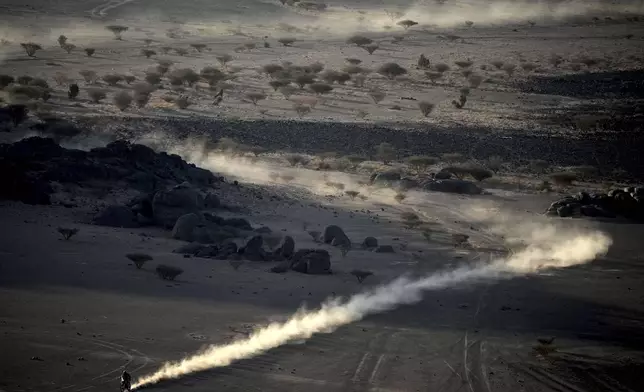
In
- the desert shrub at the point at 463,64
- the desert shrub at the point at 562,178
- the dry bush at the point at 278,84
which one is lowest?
the desert shrub at the point at 562,178

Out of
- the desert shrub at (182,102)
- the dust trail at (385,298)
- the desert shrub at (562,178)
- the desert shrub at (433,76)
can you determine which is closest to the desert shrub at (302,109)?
the desert shrub at (182,102)

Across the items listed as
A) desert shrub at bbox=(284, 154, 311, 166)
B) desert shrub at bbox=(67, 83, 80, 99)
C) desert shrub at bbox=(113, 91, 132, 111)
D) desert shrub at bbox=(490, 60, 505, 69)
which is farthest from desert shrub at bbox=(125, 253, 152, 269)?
desert shrub at bbox=(490, 60, 505, 69)

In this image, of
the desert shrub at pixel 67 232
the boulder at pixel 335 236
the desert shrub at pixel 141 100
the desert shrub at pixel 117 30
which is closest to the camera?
the desert shrub at pixel 67 232

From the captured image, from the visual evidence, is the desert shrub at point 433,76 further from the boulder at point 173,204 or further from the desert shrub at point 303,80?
the boulder at point 173,204

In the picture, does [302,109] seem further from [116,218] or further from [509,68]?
[116,218]

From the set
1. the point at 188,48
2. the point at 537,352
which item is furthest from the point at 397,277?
the point at 188,48

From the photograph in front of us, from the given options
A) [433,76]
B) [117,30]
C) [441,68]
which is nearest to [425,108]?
[433,76]

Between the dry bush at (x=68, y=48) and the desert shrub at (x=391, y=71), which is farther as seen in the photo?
the dry bush at (x=68, y=48)

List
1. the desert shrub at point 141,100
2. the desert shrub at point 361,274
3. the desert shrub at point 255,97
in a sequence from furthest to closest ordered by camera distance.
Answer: the desert shrub at point 255,97 → the desert shrub at point 141,100 → the desert shrub at point 361,274
